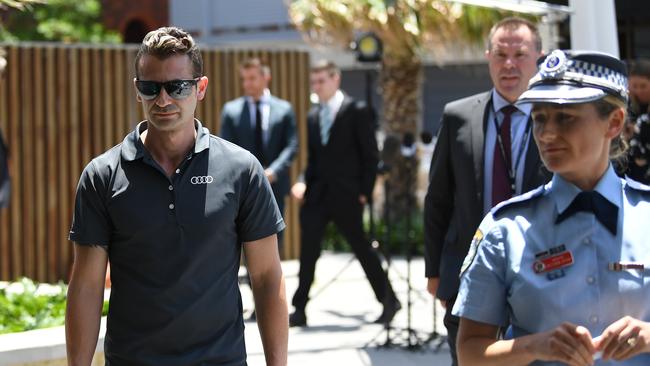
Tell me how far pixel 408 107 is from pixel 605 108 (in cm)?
1392

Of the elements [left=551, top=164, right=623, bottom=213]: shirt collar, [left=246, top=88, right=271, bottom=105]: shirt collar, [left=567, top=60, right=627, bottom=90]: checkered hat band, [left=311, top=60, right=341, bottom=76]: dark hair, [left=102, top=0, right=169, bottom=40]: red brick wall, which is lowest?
[left=551, top=164, right=623, bottom=213]: shirt collar

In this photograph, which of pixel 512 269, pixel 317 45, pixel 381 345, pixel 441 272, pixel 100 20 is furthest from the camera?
pixel 100 20

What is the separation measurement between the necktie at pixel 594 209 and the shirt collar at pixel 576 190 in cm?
1

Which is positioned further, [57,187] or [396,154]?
[396,154]

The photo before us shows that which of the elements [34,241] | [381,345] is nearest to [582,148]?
[381,345]

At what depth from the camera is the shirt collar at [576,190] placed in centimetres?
281

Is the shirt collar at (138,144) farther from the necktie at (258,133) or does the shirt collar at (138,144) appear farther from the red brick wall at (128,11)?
the red brick wall at (128,11)

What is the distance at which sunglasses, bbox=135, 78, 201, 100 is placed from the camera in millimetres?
3707

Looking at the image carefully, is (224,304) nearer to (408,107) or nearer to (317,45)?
(408,107)

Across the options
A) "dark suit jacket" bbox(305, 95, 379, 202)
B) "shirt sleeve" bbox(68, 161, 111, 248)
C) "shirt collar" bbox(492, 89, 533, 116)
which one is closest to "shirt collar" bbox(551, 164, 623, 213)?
"shirt sleeve" bbox(68, 161, 111, 248)

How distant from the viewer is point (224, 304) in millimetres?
3758

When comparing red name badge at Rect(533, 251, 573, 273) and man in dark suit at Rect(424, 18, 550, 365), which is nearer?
red name badge at Rect(533, 251, 573, 273)

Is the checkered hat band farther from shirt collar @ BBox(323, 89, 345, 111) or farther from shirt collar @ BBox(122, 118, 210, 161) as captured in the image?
shirt collar @ BBox(323, 89, 345, 111)

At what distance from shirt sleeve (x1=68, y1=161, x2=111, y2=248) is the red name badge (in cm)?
151
